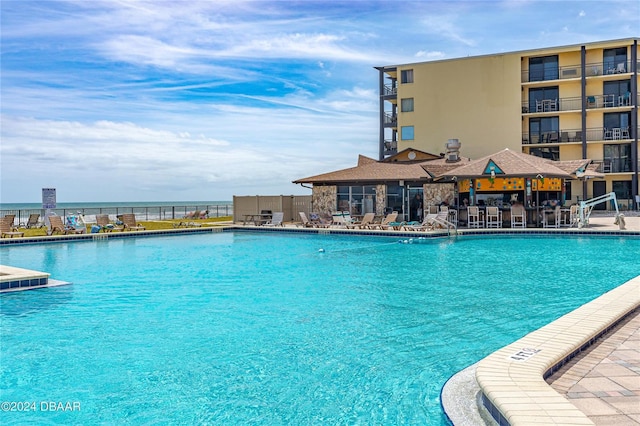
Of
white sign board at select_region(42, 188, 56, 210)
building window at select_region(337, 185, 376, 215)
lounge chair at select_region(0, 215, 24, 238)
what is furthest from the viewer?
building window at select_region(337, 185, 376, 215)

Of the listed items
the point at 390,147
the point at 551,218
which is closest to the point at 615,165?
the point at 390,147

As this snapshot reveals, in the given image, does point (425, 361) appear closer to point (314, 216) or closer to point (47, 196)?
point (314, 216)

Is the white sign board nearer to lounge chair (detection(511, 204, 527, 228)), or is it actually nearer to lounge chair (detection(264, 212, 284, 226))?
lounge chair (detection(264, 212, 284, 226))

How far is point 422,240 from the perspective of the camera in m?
18.8

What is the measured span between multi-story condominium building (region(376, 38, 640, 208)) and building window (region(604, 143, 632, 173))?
2.3 inches

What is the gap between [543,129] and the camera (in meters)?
36.2

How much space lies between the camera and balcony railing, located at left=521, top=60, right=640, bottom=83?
1339 inches

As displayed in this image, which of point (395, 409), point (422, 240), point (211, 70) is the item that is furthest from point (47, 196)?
point (395, 409)

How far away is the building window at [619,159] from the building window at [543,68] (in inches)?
248

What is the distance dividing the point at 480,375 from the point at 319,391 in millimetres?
1608

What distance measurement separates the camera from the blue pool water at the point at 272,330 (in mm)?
4891

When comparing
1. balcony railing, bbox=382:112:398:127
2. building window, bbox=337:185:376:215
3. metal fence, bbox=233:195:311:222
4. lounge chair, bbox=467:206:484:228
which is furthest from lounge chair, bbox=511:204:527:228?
balcony railing, bbox=382:112:398:127

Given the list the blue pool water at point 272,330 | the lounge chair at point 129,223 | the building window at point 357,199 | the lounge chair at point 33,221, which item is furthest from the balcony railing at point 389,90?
the blue pool water at point 272,330

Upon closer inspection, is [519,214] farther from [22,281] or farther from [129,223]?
[22,281]
